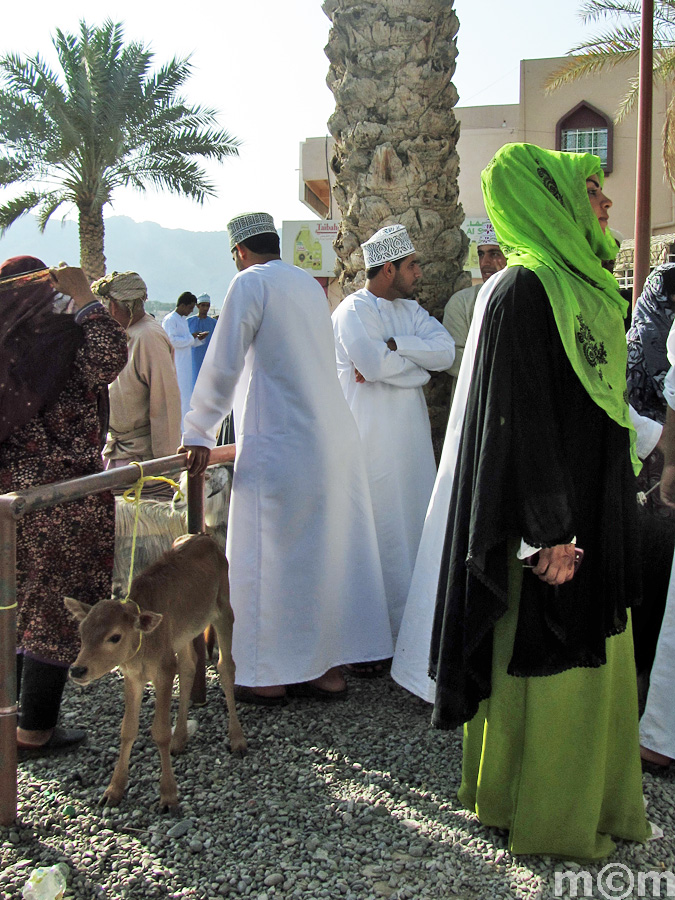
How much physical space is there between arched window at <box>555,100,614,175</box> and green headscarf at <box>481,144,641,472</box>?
27.1 meters

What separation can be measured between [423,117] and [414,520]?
8.45 feet

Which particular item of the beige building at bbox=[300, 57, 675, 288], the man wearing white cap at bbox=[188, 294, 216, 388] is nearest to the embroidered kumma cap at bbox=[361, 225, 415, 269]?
the man wearing white cap at bbox=[188, 294, 216, 388]

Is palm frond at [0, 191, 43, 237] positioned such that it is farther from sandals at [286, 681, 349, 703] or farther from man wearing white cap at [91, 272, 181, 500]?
sandals at [286, 681, 349, 703]

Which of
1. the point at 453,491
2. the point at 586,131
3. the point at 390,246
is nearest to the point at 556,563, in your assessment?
the point at 453,491

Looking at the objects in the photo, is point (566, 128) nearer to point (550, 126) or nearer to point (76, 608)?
point (550, 126)

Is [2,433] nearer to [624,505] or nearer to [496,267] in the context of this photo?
[624,505]

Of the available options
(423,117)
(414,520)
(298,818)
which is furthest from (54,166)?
(298,818)

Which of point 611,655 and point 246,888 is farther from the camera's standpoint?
point 611,655

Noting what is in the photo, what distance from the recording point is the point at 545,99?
27672 millimetres

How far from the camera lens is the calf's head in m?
2.57

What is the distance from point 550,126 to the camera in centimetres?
2791

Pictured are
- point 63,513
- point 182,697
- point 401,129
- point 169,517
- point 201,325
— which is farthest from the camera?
point 201,325

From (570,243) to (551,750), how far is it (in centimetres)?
152

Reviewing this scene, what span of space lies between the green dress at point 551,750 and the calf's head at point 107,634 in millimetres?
1091
